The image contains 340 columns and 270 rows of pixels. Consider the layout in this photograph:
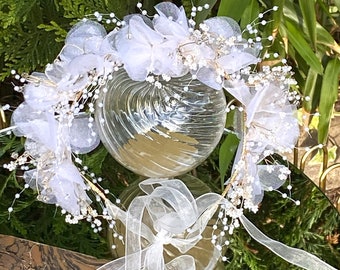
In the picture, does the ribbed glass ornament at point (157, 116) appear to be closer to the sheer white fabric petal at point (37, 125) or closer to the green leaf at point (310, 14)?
the sheer white fabric petal at point (37, 125)

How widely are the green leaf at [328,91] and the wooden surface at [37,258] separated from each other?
1.88 ft

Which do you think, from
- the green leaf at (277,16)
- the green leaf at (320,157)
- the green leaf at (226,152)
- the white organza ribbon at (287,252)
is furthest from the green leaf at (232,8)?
the green leaf at (320,157)

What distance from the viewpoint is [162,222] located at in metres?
0.67

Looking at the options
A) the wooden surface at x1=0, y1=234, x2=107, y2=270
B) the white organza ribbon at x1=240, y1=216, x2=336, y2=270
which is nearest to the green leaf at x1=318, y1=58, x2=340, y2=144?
the white organza ribbon at x1=240, y1=216, x2=336, y2=270

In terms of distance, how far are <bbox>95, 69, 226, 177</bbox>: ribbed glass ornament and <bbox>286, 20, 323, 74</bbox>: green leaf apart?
407mm

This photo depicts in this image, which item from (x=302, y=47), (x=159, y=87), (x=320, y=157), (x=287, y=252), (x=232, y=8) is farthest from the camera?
(x=320, y=157)

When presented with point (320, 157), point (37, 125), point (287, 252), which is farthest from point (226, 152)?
point (320, 157)

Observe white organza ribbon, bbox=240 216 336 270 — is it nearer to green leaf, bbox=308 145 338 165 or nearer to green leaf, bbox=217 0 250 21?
green leaf, bbox=217 0 250 21

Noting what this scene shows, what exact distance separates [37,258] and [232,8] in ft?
1.34

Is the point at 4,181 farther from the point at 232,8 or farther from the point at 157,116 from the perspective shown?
the point at 232,8

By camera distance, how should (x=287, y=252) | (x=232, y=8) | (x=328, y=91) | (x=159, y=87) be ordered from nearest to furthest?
(x=159, y=87) < (x=287, y=252) < (x=232, y=8) < (x=328, y=91)

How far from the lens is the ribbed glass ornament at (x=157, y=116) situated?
2.10ft

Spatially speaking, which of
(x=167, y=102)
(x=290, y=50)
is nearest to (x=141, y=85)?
(x=167, y=102)

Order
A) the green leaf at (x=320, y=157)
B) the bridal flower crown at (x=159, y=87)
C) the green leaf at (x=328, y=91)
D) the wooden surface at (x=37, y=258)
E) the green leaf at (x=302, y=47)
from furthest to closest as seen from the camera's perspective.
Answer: the green leaf at (x=320, y=157), the green leaf at (x=328, y=91), the green leaf at (x=302, y=47), the wooden surface at (x=37, y=258), the bridal flower crown at (x=159, y=87)
